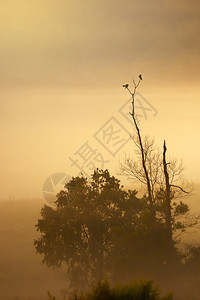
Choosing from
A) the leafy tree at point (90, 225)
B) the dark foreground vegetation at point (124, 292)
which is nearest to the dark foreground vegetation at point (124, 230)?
the leafy tree at point (90, 225)

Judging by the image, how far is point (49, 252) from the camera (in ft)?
114

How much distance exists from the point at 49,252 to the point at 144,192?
10142 mm

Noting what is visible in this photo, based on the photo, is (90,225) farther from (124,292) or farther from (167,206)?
(124,292)

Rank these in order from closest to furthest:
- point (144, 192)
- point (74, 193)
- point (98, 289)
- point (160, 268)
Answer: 1. point (98, 289)
2. point (160, 268)
3. point (144, 192)
4. point (74, 193)

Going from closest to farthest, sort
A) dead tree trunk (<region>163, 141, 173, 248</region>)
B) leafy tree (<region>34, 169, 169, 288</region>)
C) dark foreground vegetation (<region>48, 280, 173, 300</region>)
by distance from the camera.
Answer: dark foreground vegetation (<region>48, 280, 173, 300</region>), dead tree trunk (<region>163, 141, 173, 248</region>), leafy tree (<region>34, 169, 169, 288</region>)

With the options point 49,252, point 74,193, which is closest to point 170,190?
point 74,193

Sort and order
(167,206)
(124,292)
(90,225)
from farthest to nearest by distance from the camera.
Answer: (90,225) → (167,206) → (124,292)

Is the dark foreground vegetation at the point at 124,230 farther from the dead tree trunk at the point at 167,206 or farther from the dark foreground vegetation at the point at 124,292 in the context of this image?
the dark foreground vegetation at the point at 124,292

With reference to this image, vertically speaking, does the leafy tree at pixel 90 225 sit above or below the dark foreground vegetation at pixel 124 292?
above

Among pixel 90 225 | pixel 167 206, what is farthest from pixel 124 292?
pixel 90 225

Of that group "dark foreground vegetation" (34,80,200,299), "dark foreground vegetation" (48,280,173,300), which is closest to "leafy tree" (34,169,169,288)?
"dark foreground vegetation" (34,80,200,299)

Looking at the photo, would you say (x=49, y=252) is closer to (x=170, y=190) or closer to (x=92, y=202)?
(x=92, y=202)

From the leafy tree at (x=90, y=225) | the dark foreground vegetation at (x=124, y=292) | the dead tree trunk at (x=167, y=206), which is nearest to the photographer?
the dark foreground vegetation at (x=124, y=292)

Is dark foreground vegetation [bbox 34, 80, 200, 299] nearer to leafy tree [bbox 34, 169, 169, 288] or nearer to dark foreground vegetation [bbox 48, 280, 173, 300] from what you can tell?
leafy tree [bbox 34, 169, 169, 288]
